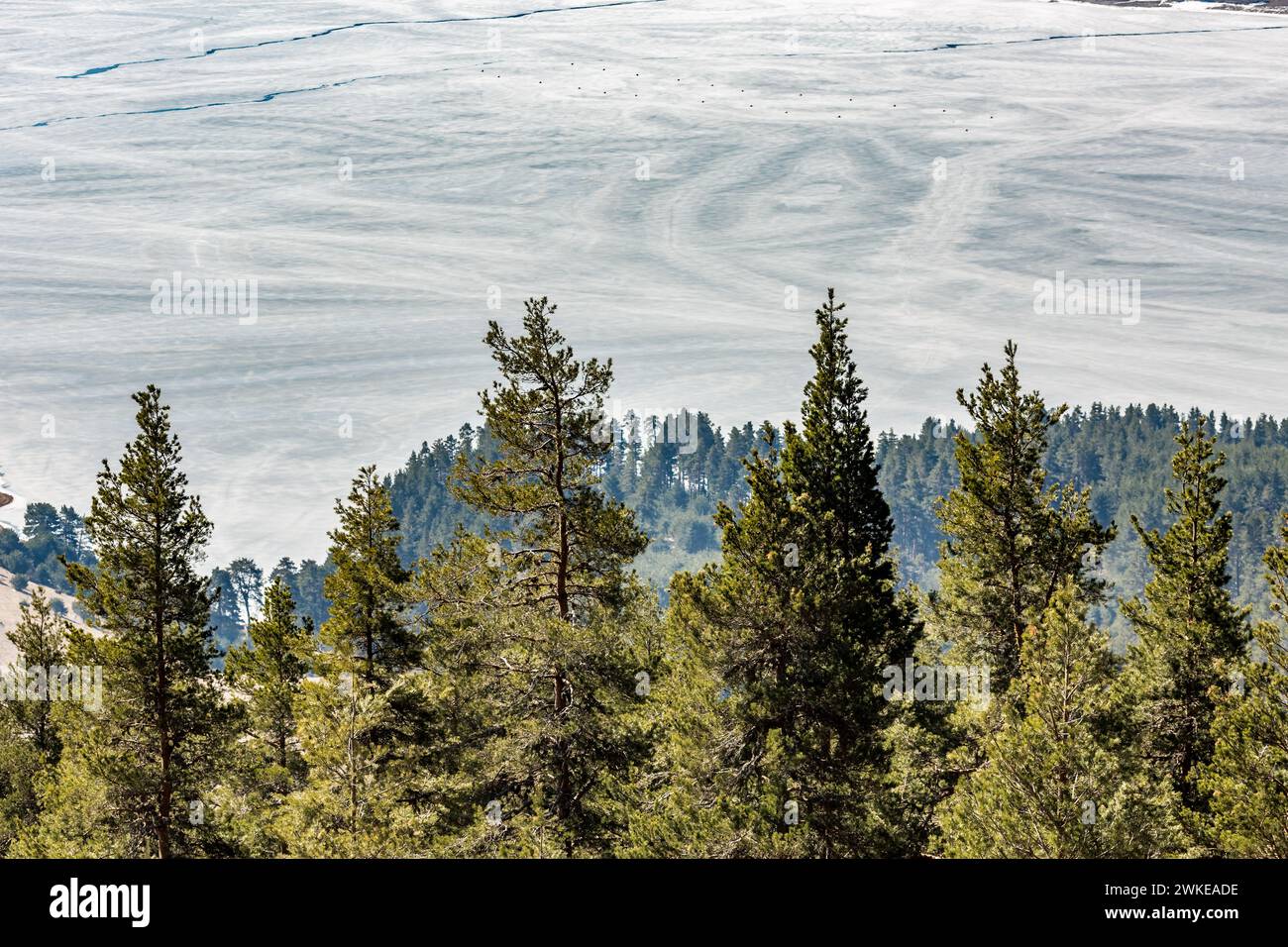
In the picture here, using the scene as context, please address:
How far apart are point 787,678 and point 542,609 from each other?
6812 mm

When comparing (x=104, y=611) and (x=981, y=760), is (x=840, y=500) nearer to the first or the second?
(x=981, y=760)

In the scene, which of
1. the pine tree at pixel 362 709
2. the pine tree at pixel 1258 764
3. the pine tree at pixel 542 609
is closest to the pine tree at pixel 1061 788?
the pine tree at pixel 1258 764

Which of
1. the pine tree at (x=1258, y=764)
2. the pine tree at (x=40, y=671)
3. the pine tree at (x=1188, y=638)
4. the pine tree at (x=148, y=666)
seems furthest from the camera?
the pine tree at (x=40, y=671)

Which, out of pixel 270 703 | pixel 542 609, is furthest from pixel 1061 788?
pixel 270 703

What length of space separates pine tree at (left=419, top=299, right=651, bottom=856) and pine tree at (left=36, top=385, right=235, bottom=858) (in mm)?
6421

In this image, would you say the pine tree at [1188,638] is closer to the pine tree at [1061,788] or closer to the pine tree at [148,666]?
the pine tree at [1061,788]

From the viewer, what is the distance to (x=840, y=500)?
43.1 meters

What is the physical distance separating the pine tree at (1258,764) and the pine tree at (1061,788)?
1.34 metres

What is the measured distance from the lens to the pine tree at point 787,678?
3575 centimetres

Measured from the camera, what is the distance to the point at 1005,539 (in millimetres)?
42281

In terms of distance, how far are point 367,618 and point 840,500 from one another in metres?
14.9

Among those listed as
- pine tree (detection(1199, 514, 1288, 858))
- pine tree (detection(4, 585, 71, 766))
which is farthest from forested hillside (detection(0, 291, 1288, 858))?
pine tree (detection(4, 585, 71, 766))
